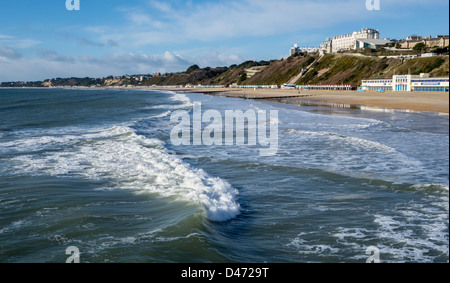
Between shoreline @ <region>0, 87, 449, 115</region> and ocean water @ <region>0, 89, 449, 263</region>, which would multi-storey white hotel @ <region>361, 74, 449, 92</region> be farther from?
ocean water @ <region>0, 89, 449, 263</region>

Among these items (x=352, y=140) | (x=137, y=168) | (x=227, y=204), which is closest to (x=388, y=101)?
(x=352, y=140)

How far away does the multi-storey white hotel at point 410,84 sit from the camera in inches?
2495

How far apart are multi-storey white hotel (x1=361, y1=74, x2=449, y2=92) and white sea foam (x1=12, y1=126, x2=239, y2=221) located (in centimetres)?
5769

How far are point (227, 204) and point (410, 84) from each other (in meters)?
72.4

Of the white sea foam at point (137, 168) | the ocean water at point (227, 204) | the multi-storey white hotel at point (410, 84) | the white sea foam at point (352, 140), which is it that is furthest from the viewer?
the multi-storey white hotel at point (410, 84)

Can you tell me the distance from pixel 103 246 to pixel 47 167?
894 centimetres

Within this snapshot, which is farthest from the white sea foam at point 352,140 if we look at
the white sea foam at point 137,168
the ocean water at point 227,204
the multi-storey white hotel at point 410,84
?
the multi-storey white hotel at point 410,84

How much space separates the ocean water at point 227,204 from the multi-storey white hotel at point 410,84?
51.8 metres

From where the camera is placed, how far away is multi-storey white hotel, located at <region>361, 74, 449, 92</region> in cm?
6337

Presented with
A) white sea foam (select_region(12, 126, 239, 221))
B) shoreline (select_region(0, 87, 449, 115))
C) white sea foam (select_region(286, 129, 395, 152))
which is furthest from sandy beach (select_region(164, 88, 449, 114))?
white sea foam (select_region(12, 126, 239, 221))

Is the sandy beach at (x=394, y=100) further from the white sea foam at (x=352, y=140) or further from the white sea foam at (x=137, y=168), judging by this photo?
the white sea foam at (x=137, y=168)

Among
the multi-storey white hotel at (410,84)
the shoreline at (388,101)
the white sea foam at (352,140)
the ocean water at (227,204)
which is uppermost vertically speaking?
the multi-storey white hotel at (410,84)

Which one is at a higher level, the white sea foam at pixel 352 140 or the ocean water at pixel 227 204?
the white sea foam at pixel 352 140
